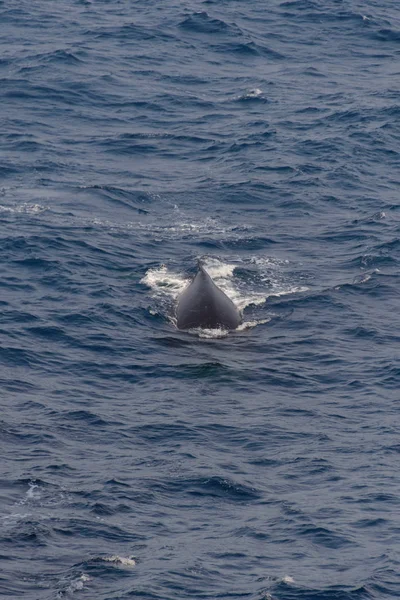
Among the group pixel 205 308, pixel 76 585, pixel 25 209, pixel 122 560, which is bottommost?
pixel 25 209

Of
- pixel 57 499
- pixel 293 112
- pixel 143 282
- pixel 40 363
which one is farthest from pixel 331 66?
pixel 57 499

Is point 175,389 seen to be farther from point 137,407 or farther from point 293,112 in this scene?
point 293,112

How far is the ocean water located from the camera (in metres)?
44.5

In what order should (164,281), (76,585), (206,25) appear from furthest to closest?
(206,25)
(164,281)
(76,585)

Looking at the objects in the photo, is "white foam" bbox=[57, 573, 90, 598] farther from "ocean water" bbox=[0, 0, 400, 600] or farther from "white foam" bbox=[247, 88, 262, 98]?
"white foam" bbox=[247, 88, 262, 98]

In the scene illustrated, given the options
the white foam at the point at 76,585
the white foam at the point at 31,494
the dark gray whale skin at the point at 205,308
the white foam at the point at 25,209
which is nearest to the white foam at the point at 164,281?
the dark gray whale skin at the point at 205,308

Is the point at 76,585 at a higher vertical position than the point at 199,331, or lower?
higher

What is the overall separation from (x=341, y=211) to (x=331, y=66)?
30.9 meters

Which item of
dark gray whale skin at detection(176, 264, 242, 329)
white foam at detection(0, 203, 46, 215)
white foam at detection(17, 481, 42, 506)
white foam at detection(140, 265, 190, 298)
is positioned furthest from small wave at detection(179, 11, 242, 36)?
white foam at detection(17, 481, 42, 506)

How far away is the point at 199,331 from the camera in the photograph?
61.8 metres

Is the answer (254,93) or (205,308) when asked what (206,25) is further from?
(205,308)

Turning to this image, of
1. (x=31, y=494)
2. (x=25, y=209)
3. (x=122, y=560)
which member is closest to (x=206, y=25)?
(x=25, y=209)

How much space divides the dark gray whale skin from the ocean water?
3.06 feet

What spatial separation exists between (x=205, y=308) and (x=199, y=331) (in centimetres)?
141
